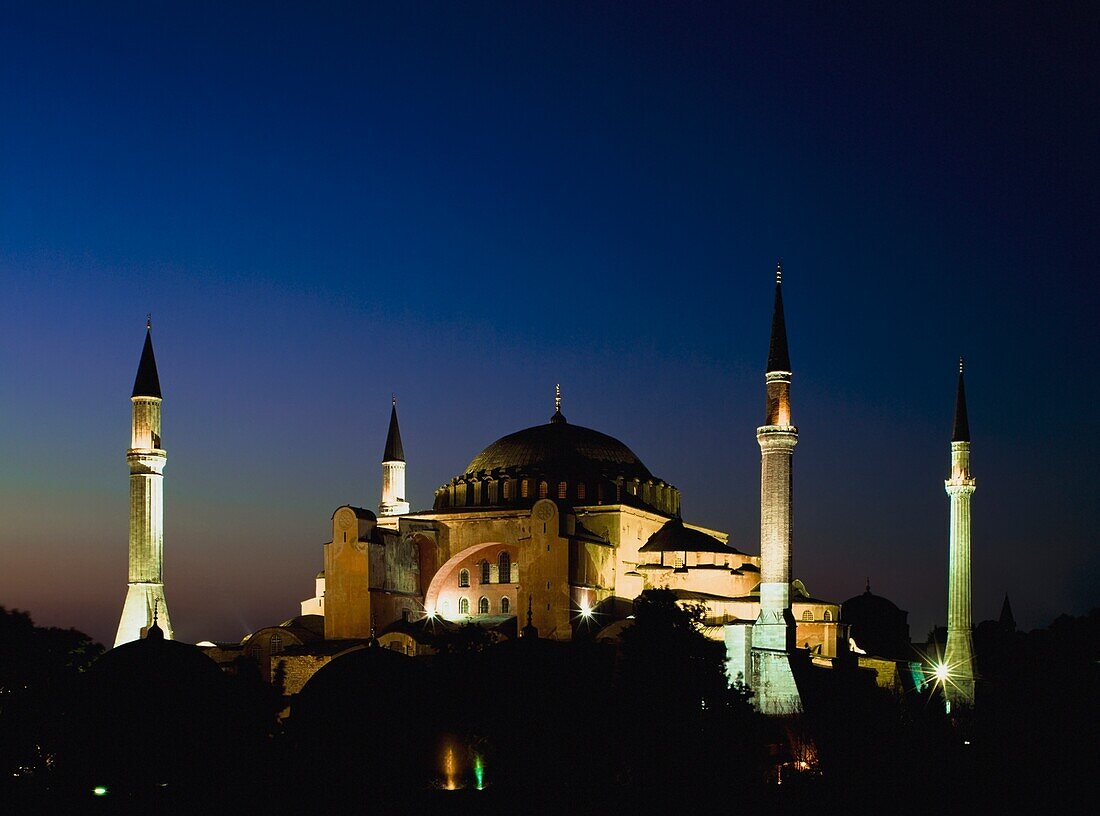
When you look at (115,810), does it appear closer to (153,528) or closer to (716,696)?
(716,696)

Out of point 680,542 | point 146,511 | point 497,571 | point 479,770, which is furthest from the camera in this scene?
point 497,571

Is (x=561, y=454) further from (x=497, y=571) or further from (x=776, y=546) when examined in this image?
(x=776, y=546)

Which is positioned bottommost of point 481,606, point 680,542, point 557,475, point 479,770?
point 479,770

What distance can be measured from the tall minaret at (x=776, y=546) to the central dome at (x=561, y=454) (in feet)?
34.0

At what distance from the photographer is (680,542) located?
42.6 m

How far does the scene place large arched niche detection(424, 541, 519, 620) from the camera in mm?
42719

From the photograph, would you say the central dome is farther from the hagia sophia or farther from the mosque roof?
the mosque roof

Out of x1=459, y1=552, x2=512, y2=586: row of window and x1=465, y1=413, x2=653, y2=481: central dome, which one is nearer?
x1=459, y1=552, x2=512, y2=586: row of window

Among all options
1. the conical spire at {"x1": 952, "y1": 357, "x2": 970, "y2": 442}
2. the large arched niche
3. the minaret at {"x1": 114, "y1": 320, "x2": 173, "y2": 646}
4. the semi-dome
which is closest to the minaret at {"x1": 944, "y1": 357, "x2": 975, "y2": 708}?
the conical spire at {"x1": 952, "y1": 357, "x2": 970, "y2": 442}

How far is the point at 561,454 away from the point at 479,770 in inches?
732

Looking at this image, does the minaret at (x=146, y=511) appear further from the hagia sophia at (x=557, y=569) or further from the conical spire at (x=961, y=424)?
the conical spire at (x=961, y=424)

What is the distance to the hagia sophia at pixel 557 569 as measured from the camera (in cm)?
3578

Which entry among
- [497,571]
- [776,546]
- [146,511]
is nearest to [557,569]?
[497,571]

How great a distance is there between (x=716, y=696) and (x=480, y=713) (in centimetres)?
469
